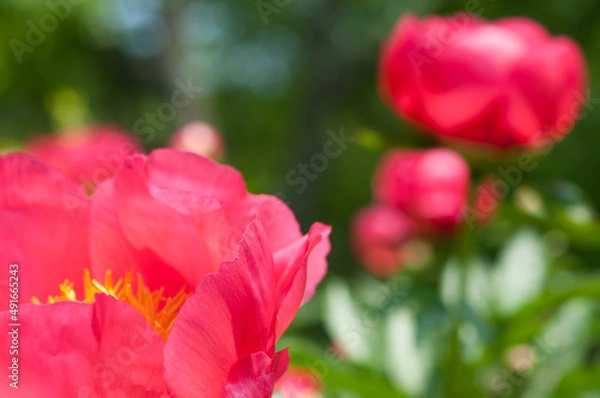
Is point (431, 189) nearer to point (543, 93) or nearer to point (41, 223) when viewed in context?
point (543, 93)

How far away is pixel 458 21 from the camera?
0.75 metres

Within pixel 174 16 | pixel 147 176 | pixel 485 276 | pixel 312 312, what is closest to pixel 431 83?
pixel 485 276

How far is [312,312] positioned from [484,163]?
54cm

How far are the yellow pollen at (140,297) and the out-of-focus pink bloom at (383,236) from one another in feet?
2.51

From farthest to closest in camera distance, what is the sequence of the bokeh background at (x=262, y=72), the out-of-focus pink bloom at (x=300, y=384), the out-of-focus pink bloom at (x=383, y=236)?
the bokeh background at (x=262, y=72), the out-of-focus pink bloom at (x=383, y=236), the out-of-focus pink bloom at (x=300, y=384)

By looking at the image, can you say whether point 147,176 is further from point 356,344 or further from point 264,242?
point 356,344

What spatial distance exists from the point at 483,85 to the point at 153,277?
0.43 metres

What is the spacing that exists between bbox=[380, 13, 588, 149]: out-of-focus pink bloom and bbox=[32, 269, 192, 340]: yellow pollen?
381 mm

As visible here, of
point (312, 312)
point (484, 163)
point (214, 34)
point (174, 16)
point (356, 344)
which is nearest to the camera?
point (484, 163)

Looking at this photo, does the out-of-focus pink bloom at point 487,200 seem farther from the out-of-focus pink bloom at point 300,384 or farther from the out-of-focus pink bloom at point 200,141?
the out-of-focus pink bloom at point 200,141

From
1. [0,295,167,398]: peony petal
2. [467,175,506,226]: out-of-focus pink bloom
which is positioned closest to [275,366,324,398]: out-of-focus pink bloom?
[467,175,506,226]: out-of-focus pink bloom

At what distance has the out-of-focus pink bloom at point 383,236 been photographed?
1175 mm

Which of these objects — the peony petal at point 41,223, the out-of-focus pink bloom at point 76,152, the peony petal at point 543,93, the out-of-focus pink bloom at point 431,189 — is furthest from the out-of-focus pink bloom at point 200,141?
the peony petal at point 41,223

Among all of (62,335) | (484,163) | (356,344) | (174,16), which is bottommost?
(174,16)
